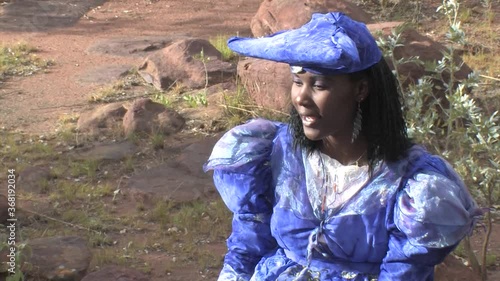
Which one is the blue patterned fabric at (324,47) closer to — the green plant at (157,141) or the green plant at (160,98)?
the green plant at (157,141)

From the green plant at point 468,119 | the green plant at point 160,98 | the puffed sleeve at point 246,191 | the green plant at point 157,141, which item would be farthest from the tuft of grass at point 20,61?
the puffed sleeve at point 246,191

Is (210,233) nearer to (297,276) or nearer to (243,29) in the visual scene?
(297,276)

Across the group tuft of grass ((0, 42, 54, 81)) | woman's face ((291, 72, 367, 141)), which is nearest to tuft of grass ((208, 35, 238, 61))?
tuft of grass ((0, 42, 54, 81))

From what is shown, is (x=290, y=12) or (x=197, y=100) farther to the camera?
(x=290, y=12)

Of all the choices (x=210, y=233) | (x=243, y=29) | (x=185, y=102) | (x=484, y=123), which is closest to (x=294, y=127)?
(x=484, y=123)

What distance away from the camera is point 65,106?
6.92 meters

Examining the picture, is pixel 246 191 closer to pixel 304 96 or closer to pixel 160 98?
pixel 304 96

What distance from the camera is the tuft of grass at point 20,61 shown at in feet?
25.2

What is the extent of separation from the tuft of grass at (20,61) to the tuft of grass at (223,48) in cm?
138

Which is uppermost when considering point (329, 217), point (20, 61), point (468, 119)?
point (329, 217)

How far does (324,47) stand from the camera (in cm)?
231

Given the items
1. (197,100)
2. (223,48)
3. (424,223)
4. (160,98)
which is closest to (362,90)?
(424,223)

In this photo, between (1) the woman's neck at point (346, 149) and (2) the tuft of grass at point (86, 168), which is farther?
(2) the tuft of grass at point (86, 168)

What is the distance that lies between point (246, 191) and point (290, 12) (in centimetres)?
458
